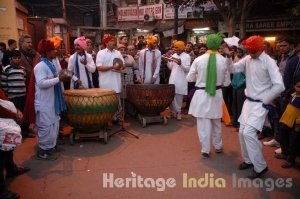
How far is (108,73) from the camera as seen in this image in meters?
7.29

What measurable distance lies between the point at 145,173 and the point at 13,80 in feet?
10.8

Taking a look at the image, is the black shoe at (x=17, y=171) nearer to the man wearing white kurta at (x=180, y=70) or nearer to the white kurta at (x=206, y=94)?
the white kurta at (x=206, y=94)

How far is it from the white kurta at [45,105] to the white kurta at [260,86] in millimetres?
2924

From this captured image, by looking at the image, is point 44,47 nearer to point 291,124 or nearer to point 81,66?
point 81,66

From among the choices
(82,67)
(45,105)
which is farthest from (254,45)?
(82,67)

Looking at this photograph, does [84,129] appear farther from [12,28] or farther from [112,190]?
[12,28]

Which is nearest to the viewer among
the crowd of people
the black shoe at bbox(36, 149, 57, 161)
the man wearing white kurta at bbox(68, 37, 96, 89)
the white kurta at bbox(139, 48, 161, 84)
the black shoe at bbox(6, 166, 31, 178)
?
the crowd of people

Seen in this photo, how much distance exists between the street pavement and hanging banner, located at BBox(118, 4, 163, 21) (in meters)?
14.6

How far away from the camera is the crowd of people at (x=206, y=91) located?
175 inches

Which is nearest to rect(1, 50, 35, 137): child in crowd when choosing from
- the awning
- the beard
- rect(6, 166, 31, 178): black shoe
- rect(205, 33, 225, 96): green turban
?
the beard

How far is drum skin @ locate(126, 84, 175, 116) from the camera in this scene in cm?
714

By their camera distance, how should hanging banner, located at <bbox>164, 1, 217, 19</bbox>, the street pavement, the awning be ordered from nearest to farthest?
1. the street pavement
2. hanging banner, located at <bbox>164, 1, 217, 19</bbox>
3. the awning

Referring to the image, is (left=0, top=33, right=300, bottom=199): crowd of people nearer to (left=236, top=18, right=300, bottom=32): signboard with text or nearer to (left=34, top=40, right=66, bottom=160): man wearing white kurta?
(left=34, top=40, right=66, bottom=160): man wearing white kurta

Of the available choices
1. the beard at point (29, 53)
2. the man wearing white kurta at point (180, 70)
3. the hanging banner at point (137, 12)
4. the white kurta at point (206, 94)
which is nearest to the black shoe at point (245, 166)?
the white kurta at point (206, 94)
